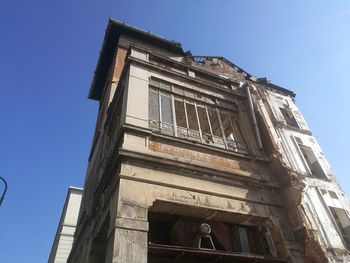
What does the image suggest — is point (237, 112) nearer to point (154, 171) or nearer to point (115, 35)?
point (154, 171)

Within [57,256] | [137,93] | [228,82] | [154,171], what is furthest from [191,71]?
[57,256]

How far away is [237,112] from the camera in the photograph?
36.1 ft

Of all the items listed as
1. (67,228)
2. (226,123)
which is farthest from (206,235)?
(67,228)

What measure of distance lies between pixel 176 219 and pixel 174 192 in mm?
971

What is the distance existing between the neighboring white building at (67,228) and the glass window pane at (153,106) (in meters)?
14.6

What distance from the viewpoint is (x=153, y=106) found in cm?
919

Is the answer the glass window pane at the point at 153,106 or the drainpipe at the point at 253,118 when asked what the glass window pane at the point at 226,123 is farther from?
the glass window pane at the point at 153,106

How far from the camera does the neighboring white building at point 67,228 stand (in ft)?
61.0

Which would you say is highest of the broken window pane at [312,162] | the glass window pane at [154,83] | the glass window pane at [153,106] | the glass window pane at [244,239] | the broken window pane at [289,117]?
the broken window pane at [289,117]

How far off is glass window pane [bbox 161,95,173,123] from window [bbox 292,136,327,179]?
538 centimetres

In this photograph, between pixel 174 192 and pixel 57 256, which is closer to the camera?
pixel 174 192

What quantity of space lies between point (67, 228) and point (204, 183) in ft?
52.4

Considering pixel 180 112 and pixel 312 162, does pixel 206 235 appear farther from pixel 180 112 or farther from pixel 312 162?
pixel 312 162

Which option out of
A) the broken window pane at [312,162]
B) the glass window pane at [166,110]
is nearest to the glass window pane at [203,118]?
the glass window pane at [166,110]
